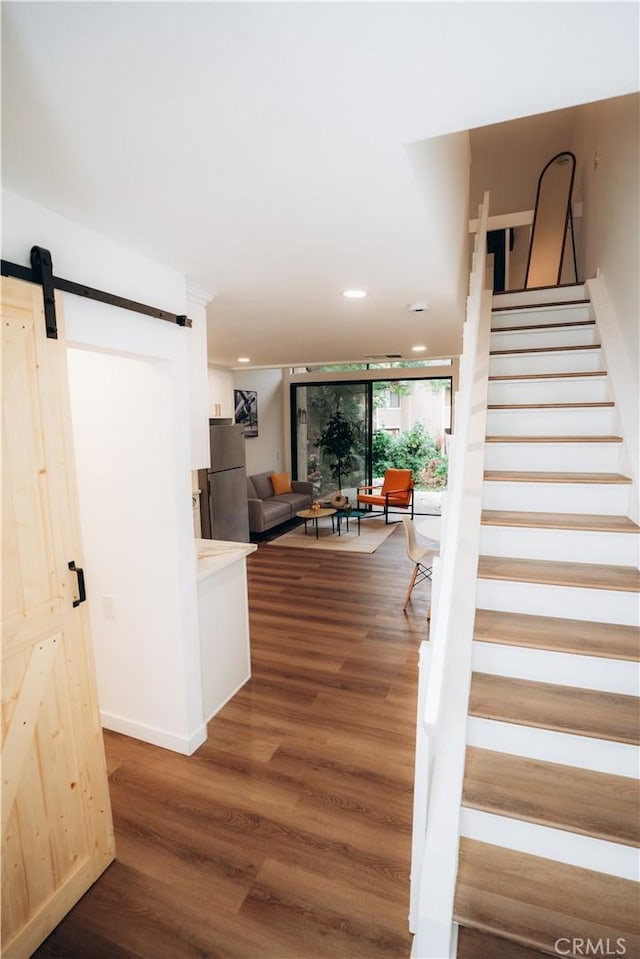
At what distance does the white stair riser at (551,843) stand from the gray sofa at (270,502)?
209 inches

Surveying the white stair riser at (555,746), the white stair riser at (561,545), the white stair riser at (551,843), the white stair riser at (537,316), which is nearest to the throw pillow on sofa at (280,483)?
the white stair riser at (537,316)

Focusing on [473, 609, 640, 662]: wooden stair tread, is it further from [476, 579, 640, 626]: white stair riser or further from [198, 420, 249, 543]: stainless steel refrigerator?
[198, 420, 249, 543]: stainless steel refrigerator

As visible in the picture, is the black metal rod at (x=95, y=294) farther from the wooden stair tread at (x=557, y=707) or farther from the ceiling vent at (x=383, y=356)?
the ceiling vent at (x=383, y=356)

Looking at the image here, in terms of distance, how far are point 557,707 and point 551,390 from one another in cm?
182

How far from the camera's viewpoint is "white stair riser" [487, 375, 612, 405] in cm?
263

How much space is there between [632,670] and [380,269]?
201 centimetres

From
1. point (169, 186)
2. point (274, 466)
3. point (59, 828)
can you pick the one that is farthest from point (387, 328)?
point (274, 466)

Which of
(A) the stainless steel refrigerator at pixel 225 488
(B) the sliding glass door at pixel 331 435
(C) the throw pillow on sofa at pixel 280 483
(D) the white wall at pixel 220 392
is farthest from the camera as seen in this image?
(B) the sliding glass door at pixel 331 435

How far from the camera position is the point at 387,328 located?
12.6 ft

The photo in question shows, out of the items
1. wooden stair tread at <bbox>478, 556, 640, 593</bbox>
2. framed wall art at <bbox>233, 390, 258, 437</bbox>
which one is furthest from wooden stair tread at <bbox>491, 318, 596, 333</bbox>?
framed wall art at <bbox>233, 390, 258, 437</bbox>

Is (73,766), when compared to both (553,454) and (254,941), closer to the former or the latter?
(254,941)

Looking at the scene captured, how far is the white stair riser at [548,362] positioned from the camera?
9.16 feet

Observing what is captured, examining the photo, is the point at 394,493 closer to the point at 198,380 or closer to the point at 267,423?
the point at 267,423

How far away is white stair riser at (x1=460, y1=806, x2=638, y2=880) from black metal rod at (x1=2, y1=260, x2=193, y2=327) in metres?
2.20
